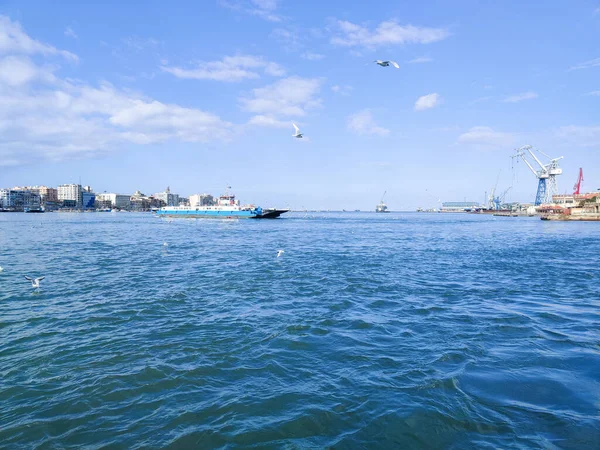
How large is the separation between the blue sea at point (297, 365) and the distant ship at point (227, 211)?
80514mm

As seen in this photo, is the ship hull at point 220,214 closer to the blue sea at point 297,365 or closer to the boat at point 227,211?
the boat at point 227,211

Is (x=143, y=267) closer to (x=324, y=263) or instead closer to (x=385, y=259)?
(x=324, y=263)

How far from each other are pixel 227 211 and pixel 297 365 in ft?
307

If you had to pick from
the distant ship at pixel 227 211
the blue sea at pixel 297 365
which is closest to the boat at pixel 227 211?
the distant ship at pixel 227 211

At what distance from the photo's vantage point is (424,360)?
799 centimetres

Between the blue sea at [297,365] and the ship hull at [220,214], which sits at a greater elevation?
the ship hull at [220,214]

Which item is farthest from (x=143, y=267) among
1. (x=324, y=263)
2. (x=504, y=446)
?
(x=504, y=446)

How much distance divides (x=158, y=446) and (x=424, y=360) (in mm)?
5688

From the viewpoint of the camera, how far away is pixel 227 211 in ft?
325

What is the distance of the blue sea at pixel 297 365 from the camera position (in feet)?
17.9

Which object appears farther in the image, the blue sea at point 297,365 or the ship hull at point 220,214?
the ship hull at point 220,214

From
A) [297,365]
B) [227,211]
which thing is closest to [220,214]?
[227,211]

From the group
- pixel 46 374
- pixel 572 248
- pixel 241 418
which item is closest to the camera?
pixel 241 418

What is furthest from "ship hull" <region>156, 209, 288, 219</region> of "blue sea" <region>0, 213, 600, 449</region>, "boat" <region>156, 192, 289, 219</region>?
"blue sea" <region>0, 213, 600, 449</region>
